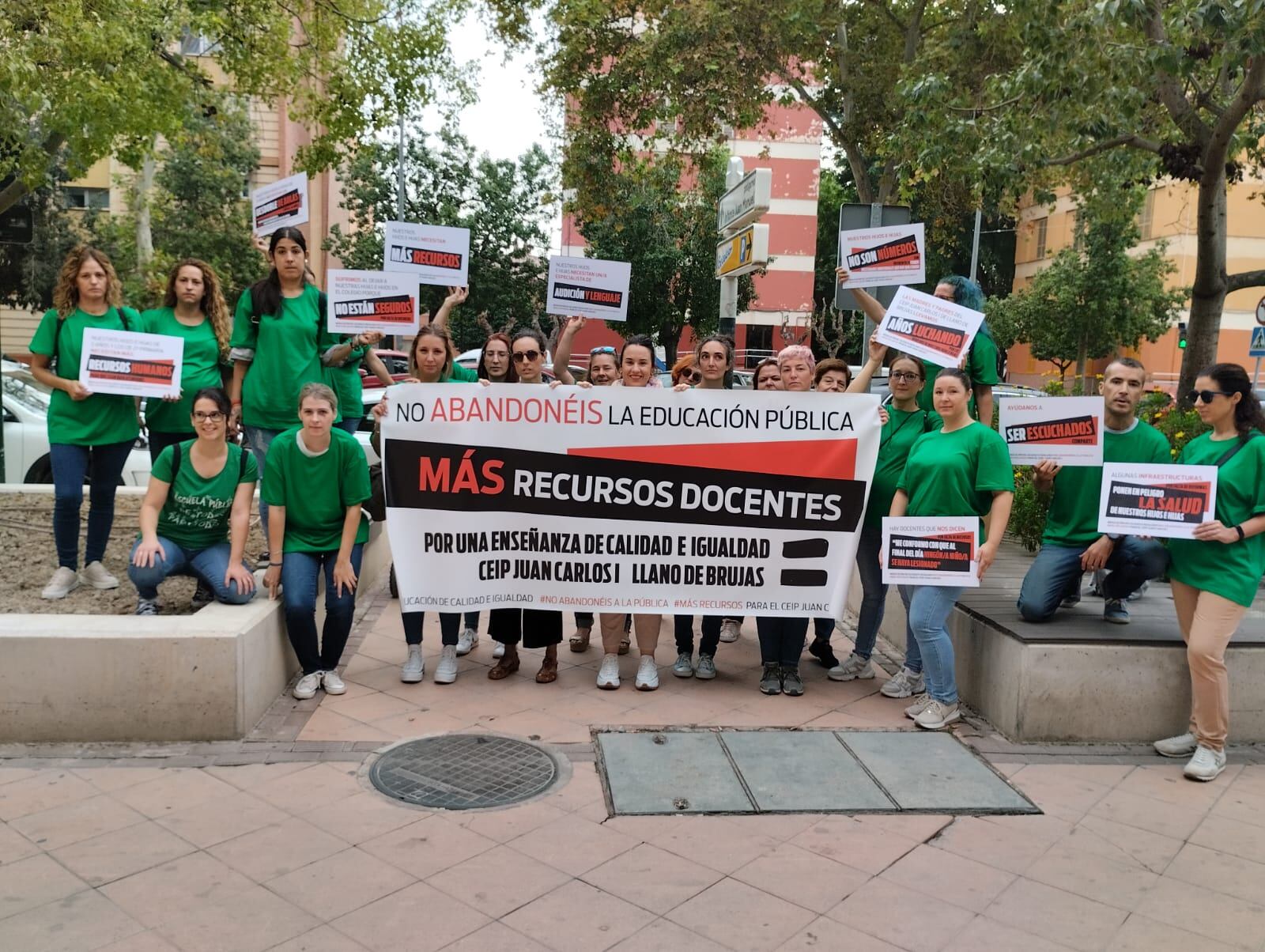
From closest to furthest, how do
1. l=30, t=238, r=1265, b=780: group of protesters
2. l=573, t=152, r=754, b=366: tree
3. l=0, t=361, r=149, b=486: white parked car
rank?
l=30, t=238, r=1265, b=780: group of protesters → l=0, t=361, r=149, b=486: white parked car → l=573, t=152, r=754, b=366: tree

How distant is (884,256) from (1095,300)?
3020 centimetres

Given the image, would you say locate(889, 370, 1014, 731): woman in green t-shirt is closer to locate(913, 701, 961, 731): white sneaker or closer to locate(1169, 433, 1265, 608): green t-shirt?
locate(913, 701, 961, 731): white sneaker

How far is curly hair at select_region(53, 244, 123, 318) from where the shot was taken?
5469 millimetres

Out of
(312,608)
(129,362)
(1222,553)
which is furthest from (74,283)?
(1222,553)

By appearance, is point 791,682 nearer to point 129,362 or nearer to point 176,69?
point 129,362

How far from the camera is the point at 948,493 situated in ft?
16.1

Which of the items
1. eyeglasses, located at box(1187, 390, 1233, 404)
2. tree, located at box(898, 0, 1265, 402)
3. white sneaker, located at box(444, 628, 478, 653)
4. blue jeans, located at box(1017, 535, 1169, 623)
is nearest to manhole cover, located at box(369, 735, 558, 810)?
white sneaker, located at box(444, 628, 478, 653)

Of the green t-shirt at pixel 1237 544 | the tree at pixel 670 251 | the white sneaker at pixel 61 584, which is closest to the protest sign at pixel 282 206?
the white sneaker at pixel 61 584

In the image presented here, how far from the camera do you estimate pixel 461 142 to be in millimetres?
30703

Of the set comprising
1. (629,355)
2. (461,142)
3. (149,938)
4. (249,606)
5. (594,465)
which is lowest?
(149,938)

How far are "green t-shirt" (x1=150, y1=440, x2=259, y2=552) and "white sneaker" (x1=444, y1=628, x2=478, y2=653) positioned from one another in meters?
1.54

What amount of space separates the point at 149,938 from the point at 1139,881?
3.26 meters

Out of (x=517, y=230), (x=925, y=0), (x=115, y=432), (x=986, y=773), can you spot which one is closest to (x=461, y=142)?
(x=517, y=230)

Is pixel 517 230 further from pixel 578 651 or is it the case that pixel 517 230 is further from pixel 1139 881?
pixel 1139 881
